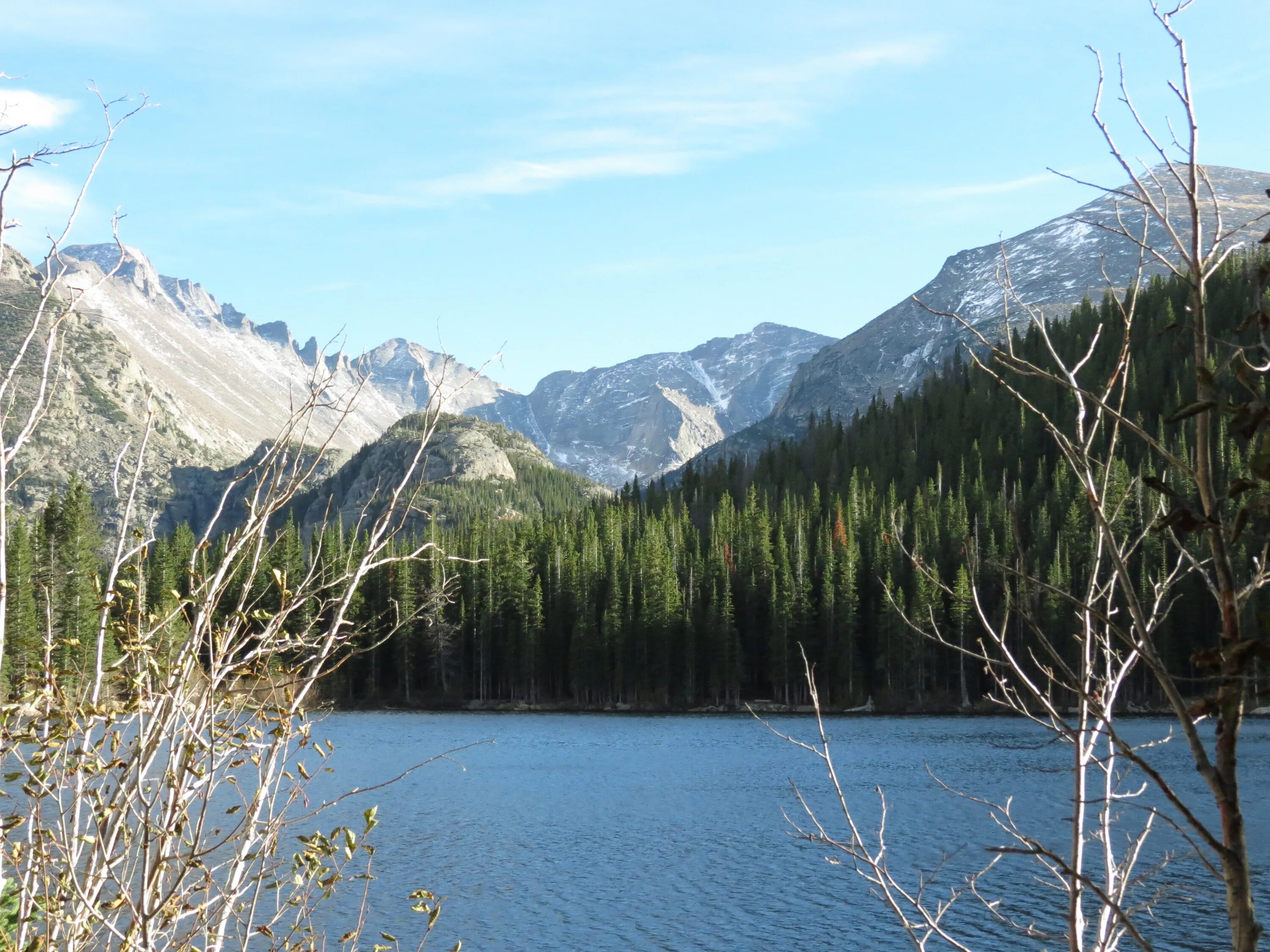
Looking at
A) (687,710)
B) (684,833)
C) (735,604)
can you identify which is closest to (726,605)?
(735,604)

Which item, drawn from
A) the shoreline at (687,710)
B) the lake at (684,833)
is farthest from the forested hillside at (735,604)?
the lake at (684,833)

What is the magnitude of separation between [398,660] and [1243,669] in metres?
84.8

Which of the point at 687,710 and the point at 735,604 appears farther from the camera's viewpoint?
the point at 735,604

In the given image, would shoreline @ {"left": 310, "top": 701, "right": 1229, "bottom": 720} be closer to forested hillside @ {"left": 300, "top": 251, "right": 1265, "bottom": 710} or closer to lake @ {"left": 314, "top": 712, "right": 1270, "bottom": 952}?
forested hillside @ {"left": 300, "top": 251, "right": 1265, "bottom": 710}

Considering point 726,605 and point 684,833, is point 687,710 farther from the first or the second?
point 684,833

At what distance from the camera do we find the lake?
22.8m

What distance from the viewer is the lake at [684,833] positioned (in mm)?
22781

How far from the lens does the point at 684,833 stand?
3275 centimetres

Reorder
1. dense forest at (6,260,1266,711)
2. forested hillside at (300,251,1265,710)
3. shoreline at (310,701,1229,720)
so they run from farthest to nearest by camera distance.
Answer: forested hillside at (300,251,1265,710) → dense forest at (6,260,1266,711) → shoreline at (310,701,1229,720)

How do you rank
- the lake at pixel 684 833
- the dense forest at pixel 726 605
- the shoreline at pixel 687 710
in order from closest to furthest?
the lake at pixel 684 833 < the shoreline at pixel 687 710 < the dense forest at pixel 726 605

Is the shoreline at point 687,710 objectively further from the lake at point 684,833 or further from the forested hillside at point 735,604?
the lake at point 684,833

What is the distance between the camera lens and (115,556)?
4.36 m

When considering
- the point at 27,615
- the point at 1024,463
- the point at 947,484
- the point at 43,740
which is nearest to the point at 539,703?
the point at 27,615

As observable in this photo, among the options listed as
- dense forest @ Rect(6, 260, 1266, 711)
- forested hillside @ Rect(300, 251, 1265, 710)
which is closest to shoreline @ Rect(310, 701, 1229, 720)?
dense forest @ Rect(6, 260, 1266, 711)
